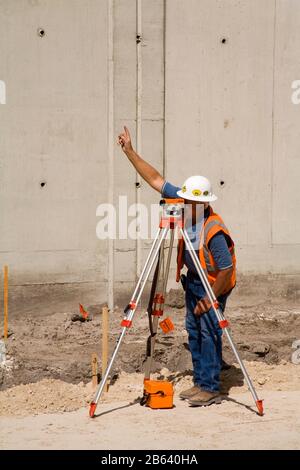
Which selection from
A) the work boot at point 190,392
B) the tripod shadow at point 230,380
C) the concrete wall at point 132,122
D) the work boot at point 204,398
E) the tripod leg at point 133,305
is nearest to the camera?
the tripod leg at point 133,305

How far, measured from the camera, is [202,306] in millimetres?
7184

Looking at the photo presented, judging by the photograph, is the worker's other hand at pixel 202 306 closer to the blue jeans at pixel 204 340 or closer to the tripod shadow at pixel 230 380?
the blue jeans at pixel 204 340

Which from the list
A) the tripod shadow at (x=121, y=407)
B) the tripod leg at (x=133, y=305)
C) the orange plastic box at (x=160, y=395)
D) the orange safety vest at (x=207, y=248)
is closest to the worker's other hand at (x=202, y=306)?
the orange safety vest at (x=207, y=248)

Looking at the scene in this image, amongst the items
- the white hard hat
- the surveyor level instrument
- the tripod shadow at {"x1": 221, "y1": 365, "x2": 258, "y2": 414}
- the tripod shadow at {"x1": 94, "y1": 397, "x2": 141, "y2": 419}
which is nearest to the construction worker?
the white hard hat

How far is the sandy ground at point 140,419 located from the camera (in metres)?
6.30

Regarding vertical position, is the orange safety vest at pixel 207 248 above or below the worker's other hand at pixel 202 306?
above

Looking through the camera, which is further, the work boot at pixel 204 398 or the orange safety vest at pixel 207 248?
the work boot at pixel 204 398

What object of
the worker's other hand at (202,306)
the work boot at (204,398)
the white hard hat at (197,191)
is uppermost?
the white hard hat at (197,191)

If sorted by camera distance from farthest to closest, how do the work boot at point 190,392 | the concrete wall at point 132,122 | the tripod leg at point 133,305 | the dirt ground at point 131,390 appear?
the concrete wall at point 132,122 < the work boot at point 190,392 < the tripod leg at point 133,305 < the dirt ground at point 131,390

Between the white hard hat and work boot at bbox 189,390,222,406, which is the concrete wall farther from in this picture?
work boot at bbox 189,390,222,406

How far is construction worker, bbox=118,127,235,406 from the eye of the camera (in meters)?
7.11

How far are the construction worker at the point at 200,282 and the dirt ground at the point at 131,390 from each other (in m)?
0.21
